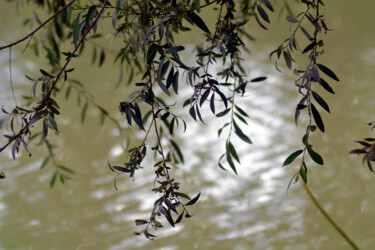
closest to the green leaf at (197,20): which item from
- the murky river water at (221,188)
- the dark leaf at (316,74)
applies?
the dark leaf at (316,74)

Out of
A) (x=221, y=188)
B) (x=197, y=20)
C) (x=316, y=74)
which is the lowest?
(x=316, y=74)

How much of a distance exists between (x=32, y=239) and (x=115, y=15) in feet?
3.95

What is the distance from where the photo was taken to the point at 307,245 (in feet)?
6.08

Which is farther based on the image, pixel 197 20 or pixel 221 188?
pixel 221 188

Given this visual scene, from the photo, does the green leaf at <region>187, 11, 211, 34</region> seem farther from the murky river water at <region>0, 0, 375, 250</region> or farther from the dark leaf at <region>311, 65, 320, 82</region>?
the murky river water at <region>0, 0, 375, 250</region>

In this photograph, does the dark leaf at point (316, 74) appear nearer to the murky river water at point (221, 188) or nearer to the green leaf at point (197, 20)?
the green leaf at point (197, 20)

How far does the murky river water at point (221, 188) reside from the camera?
6.32 ft

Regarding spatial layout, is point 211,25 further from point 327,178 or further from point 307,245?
point 307,245

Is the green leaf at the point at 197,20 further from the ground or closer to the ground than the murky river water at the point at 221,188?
closer to the ground

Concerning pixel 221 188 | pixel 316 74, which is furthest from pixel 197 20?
pixel 221 188

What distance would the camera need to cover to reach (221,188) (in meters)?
2.14

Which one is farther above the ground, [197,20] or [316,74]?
[197,20]

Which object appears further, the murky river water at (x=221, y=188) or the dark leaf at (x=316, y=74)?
the murky river water at (x=221, y=188)

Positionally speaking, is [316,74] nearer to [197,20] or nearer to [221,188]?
[197,20]
